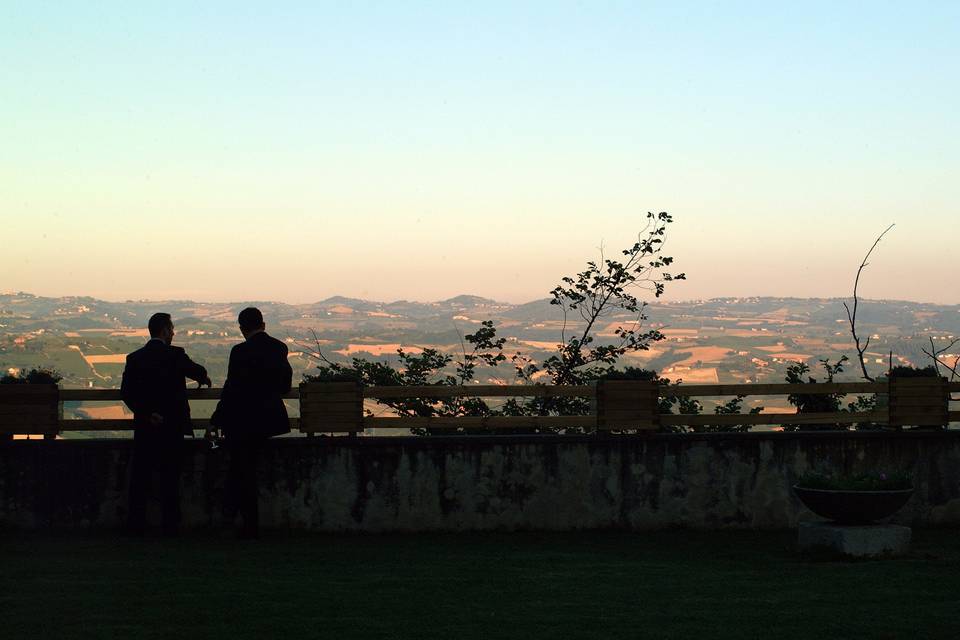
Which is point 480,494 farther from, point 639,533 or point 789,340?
point 789,340

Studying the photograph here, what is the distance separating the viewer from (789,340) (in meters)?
128

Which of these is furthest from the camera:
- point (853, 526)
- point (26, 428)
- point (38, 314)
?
point (38, 314)

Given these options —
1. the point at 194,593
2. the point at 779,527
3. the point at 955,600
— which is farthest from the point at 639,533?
the point at 194,593

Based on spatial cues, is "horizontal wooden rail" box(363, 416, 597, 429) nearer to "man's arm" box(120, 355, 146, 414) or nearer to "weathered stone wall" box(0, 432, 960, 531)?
"weathered stone wall" box(0, 432, 960, 531)

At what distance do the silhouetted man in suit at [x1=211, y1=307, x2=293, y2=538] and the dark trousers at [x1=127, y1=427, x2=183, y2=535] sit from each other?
514 millimetres

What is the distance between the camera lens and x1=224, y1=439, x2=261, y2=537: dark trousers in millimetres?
10984

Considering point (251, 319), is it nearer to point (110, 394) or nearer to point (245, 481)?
point (245, 481)

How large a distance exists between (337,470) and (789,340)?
121 meters

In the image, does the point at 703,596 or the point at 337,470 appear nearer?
the point at 703,596

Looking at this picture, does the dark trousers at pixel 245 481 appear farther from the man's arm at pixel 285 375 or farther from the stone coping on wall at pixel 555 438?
the stone coping on wall at pixel 555 438

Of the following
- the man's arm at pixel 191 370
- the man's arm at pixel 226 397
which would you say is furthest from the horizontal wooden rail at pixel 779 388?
the man's arm at pixel 191 370

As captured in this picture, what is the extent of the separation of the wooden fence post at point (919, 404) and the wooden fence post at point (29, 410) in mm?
8676

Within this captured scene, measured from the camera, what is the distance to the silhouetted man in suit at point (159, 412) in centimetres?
1087

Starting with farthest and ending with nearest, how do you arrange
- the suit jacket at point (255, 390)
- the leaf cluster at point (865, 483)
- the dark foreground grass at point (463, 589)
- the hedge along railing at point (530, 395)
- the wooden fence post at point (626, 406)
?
the wooden fence post at point (626, 406) → the hedge along railing at point (530, 395) → the suit jacket at point (255, 390) → the leaf cluster at point (865, 483) → the dark foreground grass at point (463, 589)
